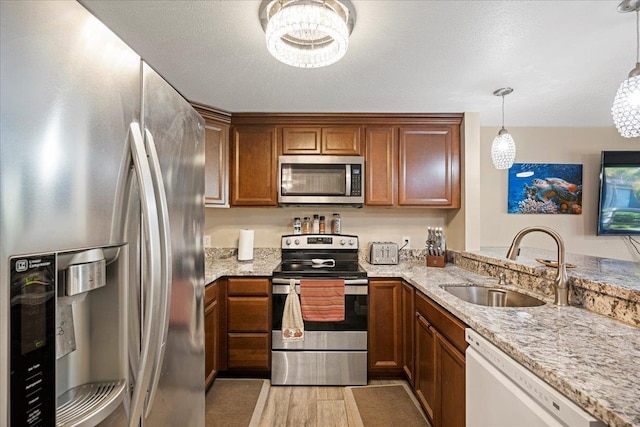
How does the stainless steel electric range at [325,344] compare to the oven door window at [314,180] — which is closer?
the stainless steel electric range at [325,344]

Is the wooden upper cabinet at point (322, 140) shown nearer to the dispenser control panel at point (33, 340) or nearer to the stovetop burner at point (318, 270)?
the stovetop burner at point (318, 270)

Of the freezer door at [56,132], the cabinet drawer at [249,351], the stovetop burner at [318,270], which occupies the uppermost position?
the freezer door at [56,132]

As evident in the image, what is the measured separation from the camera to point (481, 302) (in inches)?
76.9

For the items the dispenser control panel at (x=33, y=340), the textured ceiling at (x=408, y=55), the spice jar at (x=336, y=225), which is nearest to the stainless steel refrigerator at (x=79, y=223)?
the dispenser control panel at (x=33, y=340)

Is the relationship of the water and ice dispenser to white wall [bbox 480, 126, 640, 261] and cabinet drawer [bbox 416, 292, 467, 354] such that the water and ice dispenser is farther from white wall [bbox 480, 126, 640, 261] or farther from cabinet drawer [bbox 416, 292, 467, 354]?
white wall [bbox 480, 126, 640, 261]

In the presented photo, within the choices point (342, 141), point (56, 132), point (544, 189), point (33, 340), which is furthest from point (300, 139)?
point (544, 189)

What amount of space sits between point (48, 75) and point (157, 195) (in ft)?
1.02

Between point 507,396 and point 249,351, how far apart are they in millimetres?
1910

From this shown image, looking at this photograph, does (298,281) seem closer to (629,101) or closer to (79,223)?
(79,223)

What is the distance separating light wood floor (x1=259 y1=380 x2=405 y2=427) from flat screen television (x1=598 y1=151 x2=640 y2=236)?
2927mm

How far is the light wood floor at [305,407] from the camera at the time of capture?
194 centimetres

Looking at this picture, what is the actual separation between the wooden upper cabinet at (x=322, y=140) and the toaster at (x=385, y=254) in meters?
0.91

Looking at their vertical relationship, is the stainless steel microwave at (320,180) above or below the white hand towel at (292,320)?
→ above

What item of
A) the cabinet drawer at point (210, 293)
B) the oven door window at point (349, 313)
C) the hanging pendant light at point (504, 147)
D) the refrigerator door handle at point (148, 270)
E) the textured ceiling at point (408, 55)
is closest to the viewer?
the refrigerator door handle at point (148, 270)
